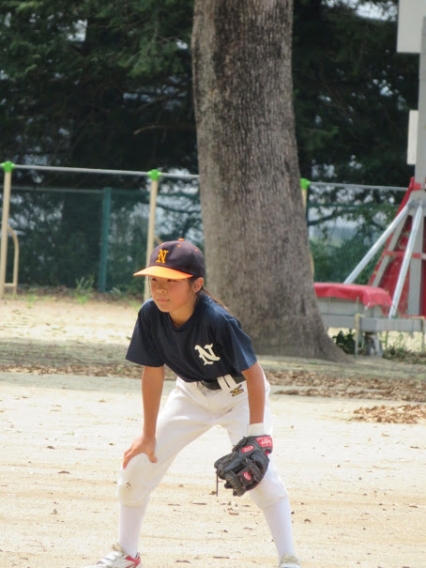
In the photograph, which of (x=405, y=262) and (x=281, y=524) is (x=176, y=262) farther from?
(x=405, y=262)

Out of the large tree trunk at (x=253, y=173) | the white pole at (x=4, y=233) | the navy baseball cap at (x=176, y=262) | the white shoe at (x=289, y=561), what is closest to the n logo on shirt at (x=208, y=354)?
the navy baseball cap at (x=176, y=262)

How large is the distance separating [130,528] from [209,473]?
228cm

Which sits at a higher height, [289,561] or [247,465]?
[247,465]

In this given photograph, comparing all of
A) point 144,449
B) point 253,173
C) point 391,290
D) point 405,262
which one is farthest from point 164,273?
point 391,290

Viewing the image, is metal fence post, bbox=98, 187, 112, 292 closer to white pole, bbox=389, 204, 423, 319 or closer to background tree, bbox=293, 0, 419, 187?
background tree, bbox=293, 0, 419, 187

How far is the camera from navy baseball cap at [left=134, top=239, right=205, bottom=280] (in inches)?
193

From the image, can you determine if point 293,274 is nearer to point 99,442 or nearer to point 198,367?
point 99,442

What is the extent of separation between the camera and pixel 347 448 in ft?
27.8

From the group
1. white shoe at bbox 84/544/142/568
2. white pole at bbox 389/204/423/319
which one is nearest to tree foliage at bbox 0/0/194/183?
white pole at bbox 389/204/423/319

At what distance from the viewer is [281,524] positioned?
4855 millimetres

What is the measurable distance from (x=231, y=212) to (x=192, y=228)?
32.3 ft

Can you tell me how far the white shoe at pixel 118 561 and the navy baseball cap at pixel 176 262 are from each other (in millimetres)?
1087

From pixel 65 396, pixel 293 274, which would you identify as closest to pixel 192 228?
pixel 293 274

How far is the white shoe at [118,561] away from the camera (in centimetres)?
494
